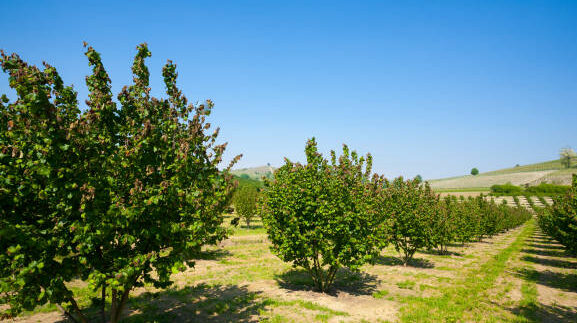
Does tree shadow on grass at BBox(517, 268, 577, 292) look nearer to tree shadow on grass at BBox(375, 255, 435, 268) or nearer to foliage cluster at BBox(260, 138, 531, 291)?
tree shadow on grass at BBox(375, 255, 435, 268)

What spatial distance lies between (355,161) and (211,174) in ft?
33.2

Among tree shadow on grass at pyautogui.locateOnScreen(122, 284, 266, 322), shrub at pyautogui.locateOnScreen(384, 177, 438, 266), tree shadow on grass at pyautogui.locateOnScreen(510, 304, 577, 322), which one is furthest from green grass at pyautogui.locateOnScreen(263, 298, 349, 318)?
shrub at pyautogui.locateOnScreen(384, 177, 438, 266)

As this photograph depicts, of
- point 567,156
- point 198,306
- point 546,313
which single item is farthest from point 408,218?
point 567,156

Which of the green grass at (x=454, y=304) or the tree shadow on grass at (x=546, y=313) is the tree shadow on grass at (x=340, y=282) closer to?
the green grass at (x=454, y=304)

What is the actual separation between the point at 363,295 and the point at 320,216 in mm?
5207

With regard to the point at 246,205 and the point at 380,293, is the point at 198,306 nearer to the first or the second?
the point at 380,293

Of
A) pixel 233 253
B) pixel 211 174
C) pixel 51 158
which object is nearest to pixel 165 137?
pixel 211 174

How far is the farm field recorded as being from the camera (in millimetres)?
11102

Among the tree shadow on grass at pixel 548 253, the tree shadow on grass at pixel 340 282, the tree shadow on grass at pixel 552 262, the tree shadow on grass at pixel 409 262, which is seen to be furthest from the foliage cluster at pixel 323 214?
the tree shadow on grass at pixel 548 253

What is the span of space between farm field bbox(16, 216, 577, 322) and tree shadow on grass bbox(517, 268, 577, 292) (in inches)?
2.9

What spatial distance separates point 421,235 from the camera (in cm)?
1977

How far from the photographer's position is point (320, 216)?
12477mm

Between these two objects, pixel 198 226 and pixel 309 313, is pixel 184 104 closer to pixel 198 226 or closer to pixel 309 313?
pixel 198 226

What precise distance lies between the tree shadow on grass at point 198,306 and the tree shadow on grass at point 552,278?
765 inches
